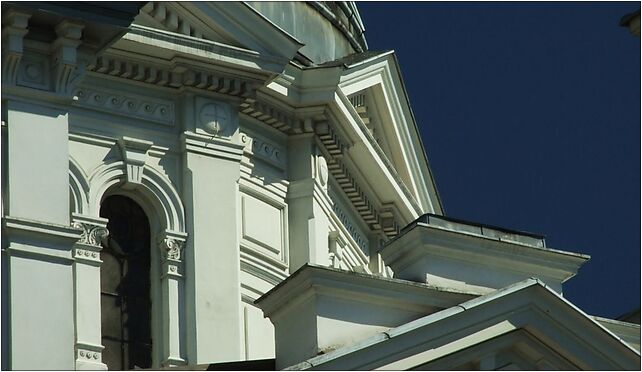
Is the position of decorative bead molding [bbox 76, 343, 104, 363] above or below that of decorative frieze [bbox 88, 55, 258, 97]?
below

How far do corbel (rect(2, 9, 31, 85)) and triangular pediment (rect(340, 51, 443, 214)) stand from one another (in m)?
12.8

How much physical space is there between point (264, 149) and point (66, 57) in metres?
11.1

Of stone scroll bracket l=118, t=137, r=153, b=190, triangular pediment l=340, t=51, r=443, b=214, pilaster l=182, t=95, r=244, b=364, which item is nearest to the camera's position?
pilaster l=182, t=95, r=244, b=364

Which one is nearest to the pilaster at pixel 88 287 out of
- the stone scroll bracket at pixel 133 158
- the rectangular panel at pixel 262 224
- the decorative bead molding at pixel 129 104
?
the stone scroll bracket at pixel 133 158

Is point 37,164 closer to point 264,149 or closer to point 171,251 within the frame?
point 171,251

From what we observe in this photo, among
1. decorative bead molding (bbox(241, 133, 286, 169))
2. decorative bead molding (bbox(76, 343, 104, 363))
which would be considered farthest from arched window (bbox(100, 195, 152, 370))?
decorative bead molding (bbox(241, 133, 286, 169))

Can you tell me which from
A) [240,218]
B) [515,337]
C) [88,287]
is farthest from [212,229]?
[515,337]

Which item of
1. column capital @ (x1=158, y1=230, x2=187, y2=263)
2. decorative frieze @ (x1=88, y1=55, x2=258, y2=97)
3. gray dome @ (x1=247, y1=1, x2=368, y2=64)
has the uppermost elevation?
gray dome @ (x1=247, y1=1, x2=368, y2=64)

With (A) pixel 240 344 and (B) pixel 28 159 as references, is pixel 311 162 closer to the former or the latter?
(A) pixel 240 344

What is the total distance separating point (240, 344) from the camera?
156 ft

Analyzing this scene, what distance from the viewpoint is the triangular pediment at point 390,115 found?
2063 inches

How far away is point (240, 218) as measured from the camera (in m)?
49.0

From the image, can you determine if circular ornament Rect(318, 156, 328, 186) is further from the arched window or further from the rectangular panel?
the arched window

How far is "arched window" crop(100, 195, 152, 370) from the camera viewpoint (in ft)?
153
